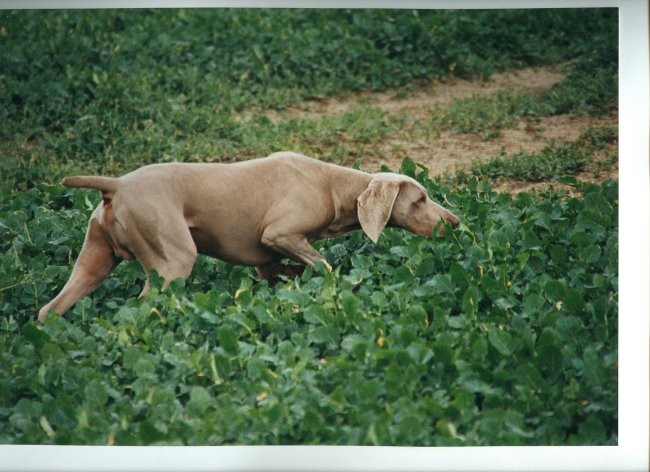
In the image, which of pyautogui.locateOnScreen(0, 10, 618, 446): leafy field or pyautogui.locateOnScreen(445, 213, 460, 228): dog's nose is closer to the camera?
pyautogui.locateOnScreen(0, 10, 618, 446): leafy field

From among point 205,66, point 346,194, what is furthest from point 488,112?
point 346,194

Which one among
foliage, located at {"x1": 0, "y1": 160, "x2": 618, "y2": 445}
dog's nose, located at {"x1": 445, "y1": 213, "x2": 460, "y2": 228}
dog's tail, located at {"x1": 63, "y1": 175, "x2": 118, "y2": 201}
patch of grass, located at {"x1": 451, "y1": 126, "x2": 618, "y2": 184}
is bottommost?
patch of grass, located at {"x1": 451, "y1": 126, "x2": 618, "y2": 184}

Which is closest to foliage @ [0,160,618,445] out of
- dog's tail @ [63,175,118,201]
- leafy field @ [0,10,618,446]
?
leafy field @ [0,10,618,446]

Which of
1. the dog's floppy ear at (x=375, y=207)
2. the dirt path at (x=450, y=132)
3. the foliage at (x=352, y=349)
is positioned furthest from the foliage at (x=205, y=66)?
the dog's floppy ear at (x=375, y=207)

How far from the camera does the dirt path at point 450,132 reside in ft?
31.7

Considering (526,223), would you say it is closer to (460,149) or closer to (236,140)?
(460,149)

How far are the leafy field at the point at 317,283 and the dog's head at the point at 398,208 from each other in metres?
0.12

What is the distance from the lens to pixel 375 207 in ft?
24.4

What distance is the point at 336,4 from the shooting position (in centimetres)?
778

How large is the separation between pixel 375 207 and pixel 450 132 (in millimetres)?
2879

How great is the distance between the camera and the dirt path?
31.7 feet

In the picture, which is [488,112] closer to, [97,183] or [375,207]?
[375,207]

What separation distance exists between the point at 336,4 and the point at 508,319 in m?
2.37

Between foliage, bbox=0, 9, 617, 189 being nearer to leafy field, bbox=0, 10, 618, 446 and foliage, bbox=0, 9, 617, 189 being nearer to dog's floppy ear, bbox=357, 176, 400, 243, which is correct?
leafy field, bbox=0, 10, 618, 446
